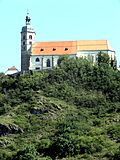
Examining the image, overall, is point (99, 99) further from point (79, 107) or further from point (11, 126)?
point (11, 126)

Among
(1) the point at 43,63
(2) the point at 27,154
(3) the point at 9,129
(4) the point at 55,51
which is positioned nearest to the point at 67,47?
(4) the point at 55,51

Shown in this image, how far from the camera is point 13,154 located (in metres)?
58.7

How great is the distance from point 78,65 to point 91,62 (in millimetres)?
2975

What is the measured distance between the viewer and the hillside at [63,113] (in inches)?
2292

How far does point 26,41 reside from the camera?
88.8 metres

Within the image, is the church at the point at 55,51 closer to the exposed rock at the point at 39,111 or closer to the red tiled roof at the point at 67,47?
the red tiled roof at the point at 67,47

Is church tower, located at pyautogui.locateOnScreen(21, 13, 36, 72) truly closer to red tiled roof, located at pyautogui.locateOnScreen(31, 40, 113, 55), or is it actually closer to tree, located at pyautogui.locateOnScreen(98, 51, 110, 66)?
red tiled roof, located at pyautogui.locateOnScreen(31, 40, 113, 55)

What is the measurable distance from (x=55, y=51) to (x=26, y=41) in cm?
486

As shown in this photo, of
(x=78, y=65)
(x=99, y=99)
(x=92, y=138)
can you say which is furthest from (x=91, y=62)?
(x=92, y=138)

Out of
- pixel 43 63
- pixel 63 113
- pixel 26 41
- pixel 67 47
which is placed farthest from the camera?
pixel 26 41

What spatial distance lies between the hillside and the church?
3.32 meters

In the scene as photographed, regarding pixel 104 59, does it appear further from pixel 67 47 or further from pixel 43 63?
pixel 43 63

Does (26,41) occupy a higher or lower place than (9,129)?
higher

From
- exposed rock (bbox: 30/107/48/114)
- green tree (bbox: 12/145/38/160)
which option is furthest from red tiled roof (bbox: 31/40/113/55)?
green tree (bbox: 12/145/38/160)
